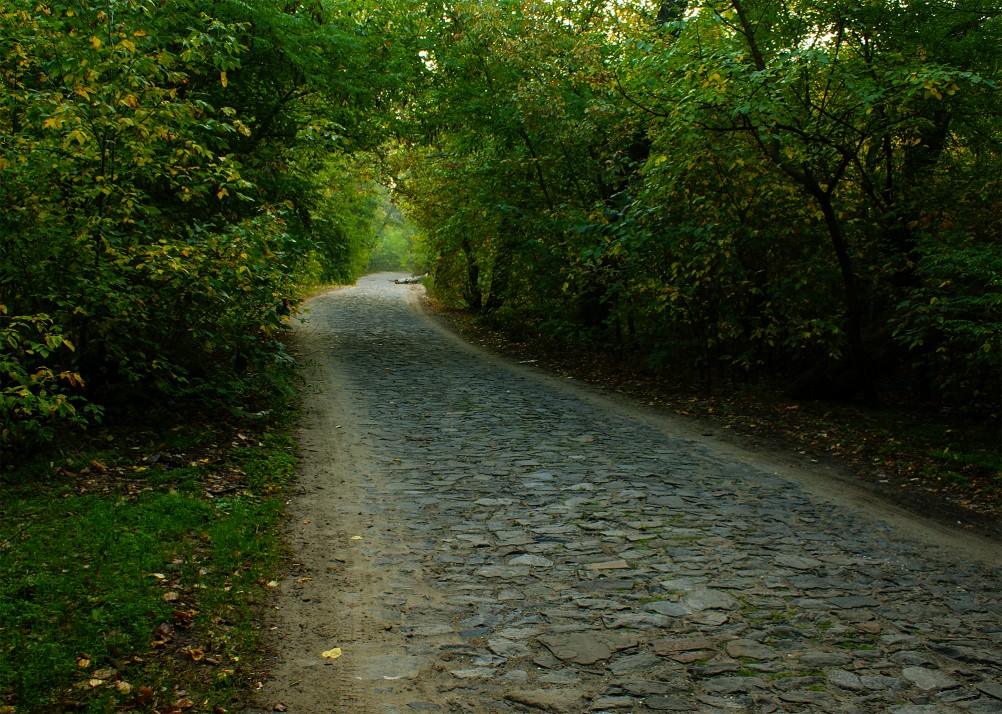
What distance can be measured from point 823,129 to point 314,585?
9.08 meters

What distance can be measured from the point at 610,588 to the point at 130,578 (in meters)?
3.29

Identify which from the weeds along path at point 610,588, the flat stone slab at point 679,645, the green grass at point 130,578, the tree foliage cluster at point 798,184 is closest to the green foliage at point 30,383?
the green grass at point 130,578

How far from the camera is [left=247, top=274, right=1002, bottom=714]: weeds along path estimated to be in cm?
403

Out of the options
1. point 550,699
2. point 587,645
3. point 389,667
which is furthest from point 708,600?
point 389,667

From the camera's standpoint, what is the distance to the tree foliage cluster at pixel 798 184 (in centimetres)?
952

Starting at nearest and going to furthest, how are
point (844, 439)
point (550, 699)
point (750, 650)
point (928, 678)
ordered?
point (550, 699), point (928, 678), point (750, 650), point (844, 439)

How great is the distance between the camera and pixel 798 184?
36.6ft

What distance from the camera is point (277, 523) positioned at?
6.50m

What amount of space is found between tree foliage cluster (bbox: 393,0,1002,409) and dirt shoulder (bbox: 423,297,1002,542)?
2.04 feet

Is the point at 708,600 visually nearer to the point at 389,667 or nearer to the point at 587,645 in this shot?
the point at 587,645

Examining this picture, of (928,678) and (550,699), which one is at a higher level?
(928,678)

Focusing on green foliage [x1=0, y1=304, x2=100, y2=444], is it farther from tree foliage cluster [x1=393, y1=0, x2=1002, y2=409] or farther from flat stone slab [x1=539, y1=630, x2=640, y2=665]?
tree foliage cluster [x1=393, y1=0, x2=1002, y2=409]

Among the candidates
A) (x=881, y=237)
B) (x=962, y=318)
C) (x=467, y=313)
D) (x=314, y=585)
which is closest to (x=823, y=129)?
(x=881, y=237)

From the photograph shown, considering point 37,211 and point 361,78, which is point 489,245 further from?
point 37,211
